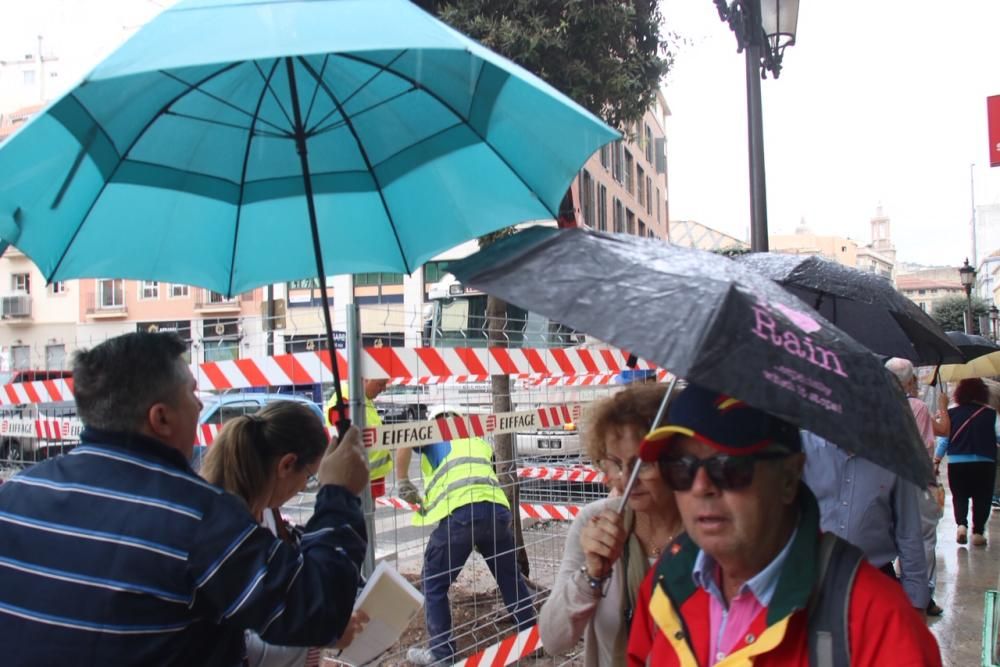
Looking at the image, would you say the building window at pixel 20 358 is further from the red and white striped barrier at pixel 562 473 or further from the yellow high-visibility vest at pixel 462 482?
the red and white striped barrier at pixel 562 473

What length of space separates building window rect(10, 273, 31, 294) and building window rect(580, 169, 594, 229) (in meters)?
33.0

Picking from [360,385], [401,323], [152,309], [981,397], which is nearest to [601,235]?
[360,385]

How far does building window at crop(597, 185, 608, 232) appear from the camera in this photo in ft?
113

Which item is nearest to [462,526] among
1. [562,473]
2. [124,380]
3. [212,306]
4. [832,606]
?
[562,473]

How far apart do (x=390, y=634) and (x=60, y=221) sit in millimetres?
1833

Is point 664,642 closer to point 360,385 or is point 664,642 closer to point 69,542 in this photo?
point 69,542

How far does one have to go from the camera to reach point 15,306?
44.4 m

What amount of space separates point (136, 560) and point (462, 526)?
3.19 metres

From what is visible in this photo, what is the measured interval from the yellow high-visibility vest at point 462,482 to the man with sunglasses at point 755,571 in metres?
3.00

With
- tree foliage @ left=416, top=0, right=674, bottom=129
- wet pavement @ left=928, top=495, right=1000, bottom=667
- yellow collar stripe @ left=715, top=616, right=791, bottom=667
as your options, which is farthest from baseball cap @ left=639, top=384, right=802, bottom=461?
tree foliage @ left=416, top=0, right=674, bottom=129

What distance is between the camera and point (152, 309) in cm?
4322

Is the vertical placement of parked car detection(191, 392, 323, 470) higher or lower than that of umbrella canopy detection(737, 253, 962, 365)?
lower

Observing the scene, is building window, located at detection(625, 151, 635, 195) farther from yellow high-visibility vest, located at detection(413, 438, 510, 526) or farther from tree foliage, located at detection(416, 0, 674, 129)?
yellow high-visibility vest, located at detection(413, 438, 510, 526)

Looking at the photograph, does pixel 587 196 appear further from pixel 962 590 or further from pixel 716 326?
pixel 716 326
